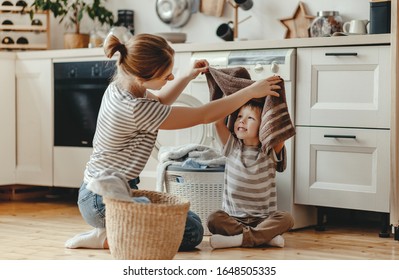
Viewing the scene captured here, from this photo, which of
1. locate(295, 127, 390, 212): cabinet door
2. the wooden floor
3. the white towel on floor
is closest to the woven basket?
the white towel on floor

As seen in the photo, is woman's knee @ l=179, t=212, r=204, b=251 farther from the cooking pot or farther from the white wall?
the cooking pot

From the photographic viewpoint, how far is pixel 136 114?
2.73 m

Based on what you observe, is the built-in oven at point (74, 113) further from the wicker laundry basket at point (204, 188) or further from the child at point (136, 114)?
the child at point (136, 114)

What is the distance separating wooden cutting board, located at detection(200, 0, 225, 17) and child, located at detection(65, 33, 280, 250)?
1.29 metres

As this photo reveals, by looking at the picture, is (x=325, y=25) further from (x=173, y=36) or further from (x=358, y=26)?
(x=173, y=36)

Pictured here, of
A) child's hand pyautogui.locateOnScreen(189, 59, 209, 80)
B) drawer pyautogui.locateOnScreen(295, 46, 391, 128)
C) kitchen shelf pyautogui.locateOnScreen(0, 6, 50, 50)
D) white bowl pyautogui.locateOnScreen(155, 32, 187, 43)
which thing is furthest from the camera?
kitchen shelf pyautogui.locateOnScreen(0, 6, 50, 50)

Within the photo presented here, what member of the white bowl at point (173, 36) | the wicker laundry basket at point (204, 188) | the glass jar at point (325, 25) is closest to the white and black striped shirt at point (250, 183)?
the wicker laundry basket at point (204, 188)

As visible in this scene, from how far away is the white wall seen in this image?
3.81 metres

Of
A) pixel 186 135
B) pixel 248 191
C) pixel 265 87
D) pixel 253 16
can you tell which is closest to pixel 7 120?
pixel 186 135

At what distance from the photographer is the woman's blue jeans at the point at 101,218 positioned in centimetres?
292

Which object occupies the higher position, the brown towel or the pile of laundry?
the brown towel

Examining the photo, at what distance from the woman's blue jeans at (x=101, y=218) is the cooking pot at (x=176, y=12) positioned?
1565mm
